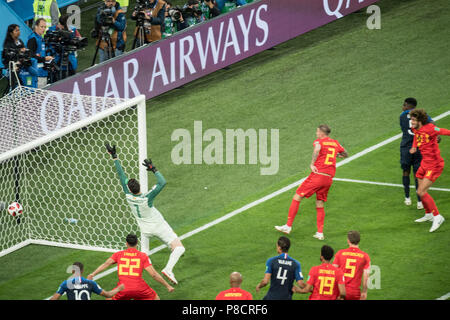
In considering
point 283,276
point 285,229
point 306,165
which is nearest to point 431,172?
point 285,229

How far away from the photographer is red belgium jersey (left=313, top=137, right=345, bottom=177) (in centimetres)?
1416

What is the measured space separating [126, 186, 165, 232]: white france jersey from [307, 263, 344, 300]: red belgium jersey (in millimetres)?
2957

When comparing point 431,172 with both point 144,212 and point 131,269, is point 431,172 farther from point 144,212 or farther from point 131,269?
point 131,269

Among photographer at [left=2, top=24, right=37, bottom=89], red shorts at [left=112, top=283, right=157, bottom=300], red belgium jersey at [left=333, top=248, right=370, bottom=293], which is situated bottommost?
red shorts at [left=112, top=283, right=157, bottom=300]

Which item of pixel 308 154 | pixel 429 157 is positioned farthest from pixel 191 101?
pixel 429 157

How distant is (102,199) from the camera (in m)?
16.3

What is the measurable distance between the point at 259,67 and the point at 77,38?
4824 millimetres

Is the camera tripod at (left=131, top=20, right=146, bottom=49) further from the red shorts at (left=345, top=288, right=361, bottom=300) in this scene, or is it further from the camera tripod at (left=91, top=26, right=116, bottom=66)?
the red shorts at (left=345, top=288, right=361, bottom=300)

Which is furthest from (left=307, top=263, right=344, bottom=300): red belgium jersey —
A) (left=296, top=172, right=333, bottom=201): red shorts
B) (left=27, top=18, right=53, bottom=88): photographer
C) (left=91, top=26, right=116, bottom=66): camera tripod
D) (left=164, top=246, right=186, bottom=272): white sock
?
(left=91, top=26, right=116, bottom=66): camera tripod

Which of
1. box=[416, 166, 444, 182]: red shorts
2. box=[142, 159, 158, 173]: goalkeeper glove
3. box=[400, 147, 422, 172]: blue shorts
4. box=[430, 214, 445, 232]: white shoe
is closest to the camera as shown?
box=[142, 159, 158, 173]: goalkeeper glove

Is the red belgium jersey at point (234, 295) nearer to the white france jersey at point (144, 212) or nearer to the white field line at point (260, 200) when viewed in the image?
the white france jersey at point (144, 212)

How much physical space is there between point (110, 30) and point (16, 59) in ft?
9.87
